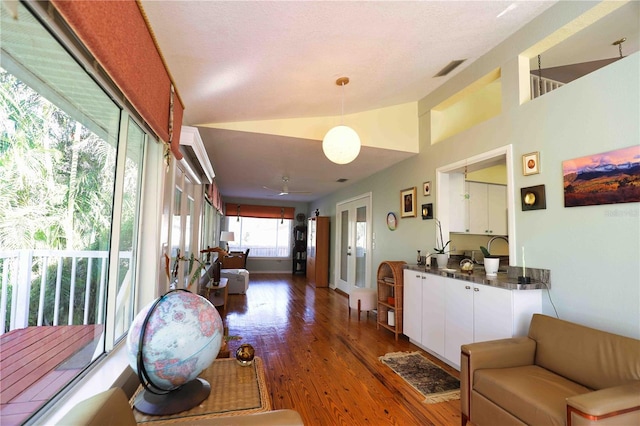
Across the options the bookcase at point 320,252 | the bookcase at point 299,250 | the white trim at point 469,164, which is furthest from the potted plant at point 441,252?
the bookcase at point 299,250

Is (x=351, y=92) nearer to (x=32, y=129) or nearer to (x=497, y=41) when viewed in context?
(x=497, y=41)

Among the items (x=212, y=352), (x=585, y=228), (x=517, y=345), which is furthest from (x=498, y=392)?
(x=212, y=352)

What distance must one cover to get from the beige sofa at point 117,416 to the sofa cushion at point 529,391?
1293mm

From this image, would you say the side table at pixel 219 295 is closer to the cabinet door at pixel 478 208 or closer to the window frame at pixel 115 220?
the window frame at pixel 115 220

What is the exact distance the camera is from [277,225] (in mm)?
9891

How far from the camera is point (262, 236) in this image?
9742 millimetres

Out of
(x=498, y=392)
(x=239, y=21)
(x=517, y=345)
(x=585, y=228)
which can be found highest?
(x=239, y=21)

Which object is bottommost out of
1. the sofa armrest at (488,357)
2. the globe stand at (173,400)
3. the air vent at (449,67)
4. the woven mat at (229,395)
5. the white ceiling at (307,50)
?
the sofa armrest at (488,357)

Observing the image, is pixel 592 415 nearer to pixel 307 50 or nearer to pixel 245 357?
pixel 245 357

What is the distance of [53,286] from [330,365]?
7.68 feet

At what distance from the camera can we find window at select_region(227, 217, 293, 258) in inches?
374

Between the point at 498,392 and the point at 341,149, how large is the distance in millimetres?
2117

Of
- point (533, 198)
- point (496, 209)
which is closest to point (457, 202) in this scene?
point (496, 209)

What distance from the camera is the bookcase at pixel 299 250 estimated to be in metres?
9.41
